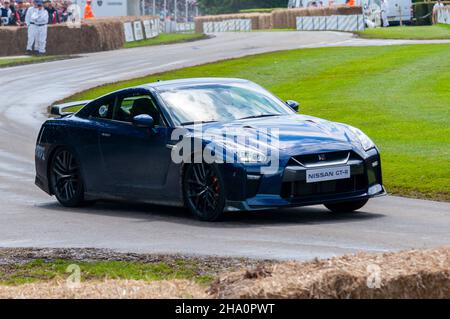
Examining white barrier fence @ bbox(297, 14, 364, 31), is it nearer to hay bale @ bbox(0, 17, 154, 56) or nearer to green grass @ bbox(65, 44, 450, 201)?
hay bale @ bbox(0, 17, 154, 56)

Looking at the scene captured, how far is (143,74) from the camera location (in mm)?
37344

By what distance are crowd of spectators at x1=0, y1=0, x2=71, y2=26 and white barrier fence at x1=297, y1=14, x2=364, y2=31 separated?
1388cm

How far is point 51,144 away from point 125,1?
56.3m

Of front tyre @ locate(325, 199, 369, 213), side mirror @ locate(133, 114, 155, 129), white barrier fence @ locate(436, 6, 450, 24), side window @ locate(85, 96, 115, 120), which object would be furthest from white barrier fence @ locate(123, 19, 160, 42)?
front tyre @ locate(325, 199, 369, 213)

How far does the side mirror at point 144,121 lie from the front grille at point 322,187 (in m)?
1.82

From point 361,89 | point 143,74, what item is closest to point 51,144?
point 361,89

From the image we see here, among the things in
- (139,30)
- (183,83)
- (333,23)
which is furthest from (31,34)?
(183,83)

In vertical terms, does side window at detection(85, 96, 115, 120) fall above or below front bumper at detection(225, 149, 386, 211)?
above

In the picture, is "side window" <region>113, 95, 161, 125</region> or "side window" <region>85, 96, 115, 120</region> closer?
"side window" <region>113, 95, 161, 125</region>

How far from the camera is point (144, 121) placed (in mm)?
13234

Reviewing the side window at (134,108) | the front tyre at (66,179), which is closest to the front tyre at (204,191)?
the side window at (134,108)

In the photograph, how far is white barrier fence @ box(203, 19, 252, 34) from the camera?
85.0 m

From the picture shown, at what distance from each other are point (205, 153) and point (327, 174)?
3.97 feet

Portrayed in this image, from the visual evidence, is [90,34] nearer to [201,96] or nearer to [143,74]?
[143,74]
